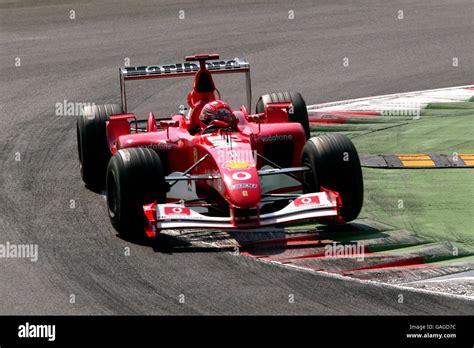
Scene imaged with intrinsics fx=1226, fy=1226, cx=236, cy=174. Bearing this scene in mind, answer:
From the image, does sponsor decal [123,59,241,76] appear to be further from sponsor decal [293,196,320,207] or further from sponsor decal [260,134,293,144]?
A: sponsor decal [293,196,320,207]

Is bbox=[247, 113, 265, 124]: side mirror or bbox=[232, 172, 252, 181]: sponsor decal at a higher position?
bbox=[247, 113, 265, 124]: side mirror

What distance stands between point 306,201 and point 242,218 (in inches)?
32.1

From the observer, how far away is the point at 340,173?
1441 cm

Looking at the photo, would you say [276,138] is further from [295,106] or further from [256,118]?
[295,106]

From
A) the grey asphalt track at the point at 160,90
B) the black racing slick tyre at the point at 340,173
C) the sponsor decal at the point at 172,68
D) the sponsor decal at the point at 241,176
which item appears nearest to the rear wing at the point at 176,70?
the sponsor decal at the point at 172,68

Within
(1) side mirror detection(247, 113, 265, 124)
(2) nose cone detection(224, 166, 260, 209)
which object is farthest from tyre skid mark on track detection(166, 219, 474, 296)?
(1) side mirror detection(247, 113, 265, 124)

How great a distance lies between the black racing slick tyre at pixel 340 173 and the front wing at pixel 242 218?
0.80 ft

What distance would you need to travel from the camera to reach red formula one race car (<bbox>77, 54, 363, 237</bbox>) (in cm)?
1395

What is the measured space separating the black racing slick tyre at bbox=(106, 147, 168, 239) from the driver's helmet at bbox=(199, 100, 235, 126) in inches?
56.0

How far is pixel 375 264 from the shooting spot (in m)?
13.3

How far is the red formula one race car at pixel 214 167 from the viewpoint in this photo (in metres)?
13.9

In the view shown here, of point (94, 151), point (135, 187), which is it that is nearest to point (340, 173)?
point (135, 187)

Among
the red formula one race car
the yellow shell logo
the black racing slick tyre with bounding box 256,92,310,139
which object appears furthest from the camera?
the black racing slick tyre with bounding box 256,92,310,139

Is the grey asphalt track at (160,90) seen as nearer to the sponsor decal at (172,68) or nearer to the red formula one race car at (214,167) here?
the red formula one race car at (214,167)
